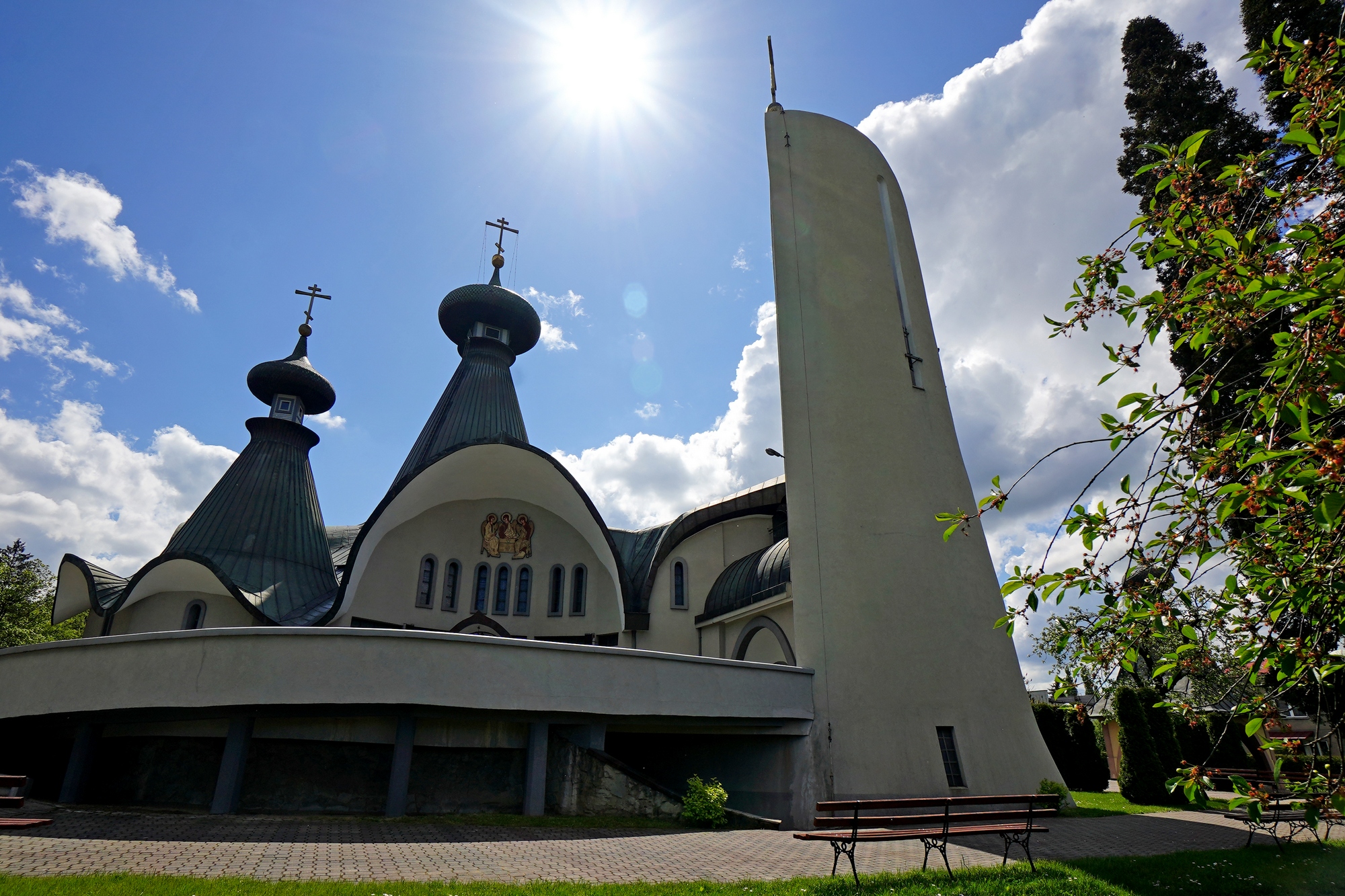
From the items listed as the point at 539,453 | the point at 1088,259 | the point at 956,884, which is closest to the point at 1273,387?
the point at 1088,259

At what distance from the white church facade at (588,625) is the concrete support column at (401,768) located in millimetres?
45

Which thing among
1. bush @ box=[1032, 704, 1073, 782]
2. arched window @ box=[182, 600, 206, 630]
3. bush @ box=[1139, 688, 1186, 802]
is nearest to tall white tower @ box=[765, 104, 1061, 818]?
bush @ box=[1139, 688, 1186, 802]

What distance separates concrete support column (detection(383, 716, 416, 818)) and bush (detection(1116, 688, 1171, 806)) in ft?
40.0

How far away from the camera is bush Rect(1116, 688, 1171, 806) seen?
42.7 ft

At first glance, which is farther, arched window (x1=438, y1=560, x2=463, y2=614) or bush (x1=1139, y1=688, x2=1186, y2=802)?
arched window (x1=438, y1=560, x2=463, y2=614)

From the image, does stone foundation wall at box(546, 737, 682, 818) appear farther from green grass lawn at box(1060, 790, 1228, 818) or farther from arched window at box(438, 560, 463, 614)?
arched window at box(438, 560, 463, 614)

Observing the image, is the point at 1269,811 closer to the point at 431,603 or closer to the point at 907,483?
the point at 907,483

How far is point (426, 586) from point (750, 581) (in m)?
8.96

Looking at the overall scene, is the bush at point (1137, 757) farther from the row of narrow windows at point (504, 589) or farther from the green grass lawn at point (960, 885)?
the row of narrow windows at point (504, 589)

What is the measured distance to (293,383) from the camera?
21.9 meters

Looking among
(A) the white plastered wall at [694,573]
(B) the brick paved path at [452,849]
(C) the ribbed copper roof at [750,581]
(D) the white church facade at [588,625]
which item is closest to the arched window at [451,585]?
(D) the white church facade at [588,625]

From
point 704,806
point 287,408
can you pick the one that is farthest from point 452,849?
point 287,408

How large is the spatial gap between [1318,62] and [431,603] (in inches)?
776

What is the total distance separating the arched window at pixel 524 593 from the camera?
65.9 feet
